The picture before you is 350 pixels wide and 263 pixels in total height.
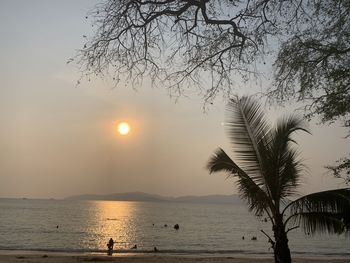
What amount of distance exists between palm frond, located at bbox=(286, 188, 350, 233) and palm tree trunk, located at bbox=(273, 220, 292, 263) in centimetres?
43

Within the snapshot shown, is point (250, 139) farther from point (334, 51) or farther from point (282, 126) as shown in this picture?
point (334, 51)

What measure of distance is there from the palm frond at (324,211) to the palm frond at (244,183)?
28.5 inches

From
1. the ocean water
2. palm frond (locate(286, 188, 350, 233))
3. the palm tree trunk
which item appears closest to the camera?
palm frond (locate(286, 188, 350, 233))

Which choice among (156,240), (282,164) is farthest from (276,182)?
(156,240)

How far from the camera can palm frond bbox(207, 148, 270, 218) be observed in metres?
11.9

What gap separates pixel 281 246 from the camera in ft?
38.0

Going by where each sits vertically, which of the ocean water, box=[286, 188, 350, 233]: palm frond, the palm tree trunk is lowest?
the palm tree trunk

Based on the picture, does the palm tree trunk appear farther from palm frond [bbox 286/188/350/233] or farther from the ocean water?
the ocean water

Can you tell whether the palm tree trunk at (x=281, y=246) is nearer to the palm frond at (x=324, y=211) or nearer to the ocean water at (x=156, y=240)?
the palm frond at (x=324, y=211)

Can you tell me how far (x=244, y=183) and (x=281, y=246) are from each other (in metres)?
1.81

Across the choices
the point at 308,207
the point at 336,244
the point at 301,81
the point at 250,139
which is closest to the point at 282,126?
the point at 250,139

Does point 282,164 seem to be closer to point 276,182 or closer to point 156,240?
point 276,182

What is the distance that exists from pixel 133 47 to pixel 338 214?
21.2ft

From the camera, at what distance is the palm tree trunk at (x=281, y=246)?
454 inches
